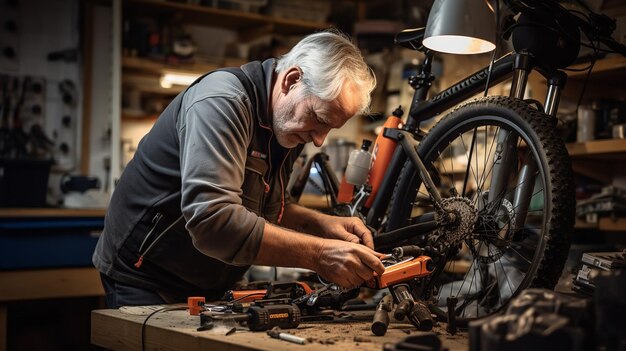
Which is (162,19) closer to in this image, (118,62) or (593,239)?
(118,62)

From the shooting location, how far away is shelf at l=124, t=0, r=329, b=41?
3.90 metres

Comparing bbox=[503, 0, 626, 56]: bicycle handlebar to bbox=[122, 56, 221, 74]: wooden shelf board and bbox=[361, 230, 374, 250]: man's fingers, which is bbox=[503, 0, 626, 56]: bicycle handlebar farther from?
bbox=[122, 56, 221, 74]: wooden shelf board

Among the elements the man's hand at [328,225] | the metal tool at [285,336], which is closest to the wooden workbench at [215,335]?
the metal tool at [285,336]

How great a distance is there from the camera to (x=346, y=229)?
190cm

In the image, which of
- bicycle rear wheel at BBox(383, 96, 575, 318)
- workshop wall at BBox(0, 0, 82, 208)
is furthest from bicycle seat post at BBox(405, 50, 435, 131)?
workshop wall at BBox(0, 0, 82, 208)

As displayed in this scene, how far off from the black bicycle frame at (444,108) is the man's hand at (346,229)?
5 centimetres

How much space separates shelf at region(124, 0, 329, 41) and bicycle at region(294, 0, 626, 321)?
6.98 feet

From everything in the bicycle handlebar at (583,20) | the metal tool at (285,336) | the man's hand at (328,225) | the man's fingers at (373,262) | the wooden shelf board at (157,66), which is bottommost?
the metal tool at (285,336)

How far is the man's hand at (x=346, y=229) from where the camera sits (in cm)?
185

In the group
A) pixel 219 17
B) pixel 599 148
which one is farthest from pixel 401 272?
pixel 219 17

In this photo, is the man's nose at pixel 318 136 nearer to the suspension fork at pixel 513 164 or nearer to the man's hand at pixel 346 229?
the man's hand at pixel 346 229

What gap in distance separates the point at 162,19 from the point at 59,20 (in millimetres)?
553

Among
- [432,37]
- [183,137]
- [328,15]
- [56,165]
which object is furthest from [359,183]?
[328,15]

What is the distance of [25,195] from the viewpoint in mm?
3176
